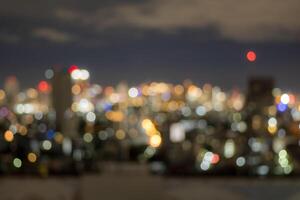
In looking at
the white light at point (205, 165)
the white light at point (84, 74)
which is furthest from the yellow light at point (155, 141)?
the white light at point (84, 74)

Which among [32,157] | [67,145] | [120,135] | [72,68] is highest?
[72,68]

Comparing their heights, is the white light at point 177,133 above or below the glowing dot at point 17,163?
above

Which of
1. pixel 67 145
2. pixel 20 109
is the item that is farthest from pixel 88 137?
pixel 20 109

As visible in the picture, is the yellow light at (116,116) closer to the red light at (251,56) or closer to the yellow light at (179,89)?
the yellow light at (179,89)

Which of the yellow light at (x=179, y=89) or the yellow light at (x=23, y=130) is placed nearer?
the yellow light at (x=179, y=89)

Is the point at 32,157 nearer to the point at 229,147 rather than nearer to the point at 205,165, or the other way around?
the point at 205,165

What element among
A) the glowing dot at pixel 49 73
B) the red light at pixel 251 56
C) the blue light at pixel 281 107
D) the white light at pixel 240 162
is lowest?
the white light at pixel 240 162

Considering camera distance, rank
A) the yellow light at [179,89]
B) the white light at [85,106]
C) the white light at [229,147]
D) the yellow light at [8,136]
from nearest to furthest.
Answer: the yellow light at [179,89]
the white light at [85,106]
the white light at [229,147]
the yellow light at [8,136]
